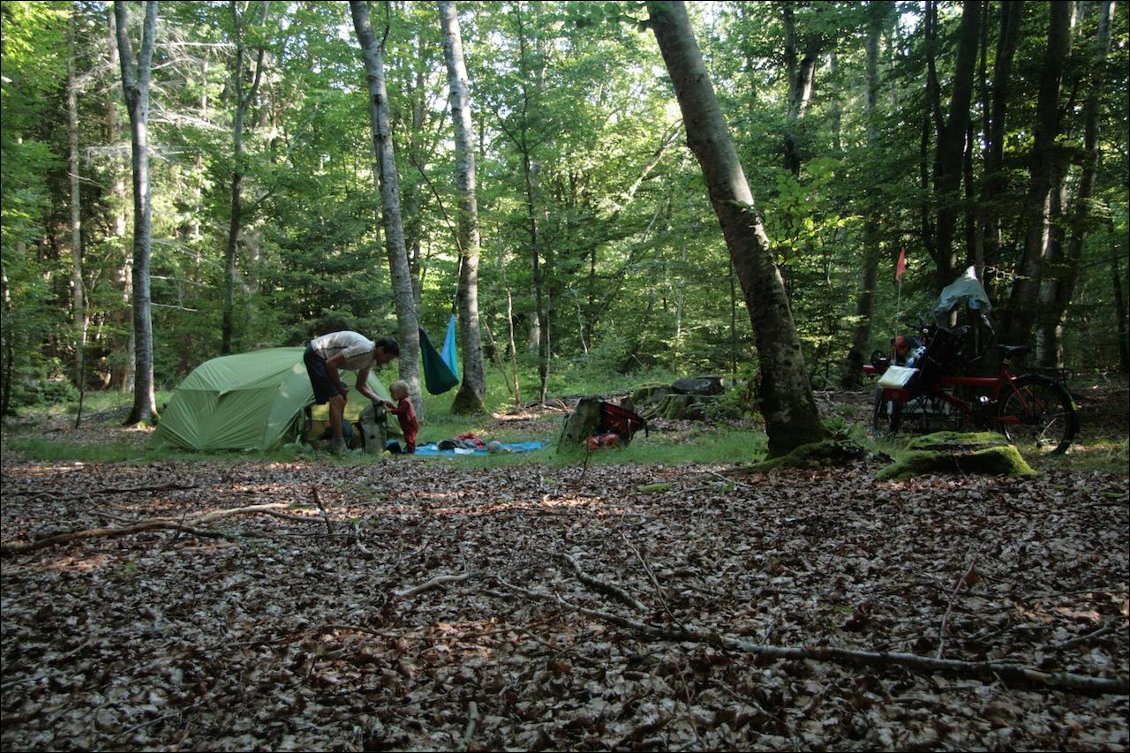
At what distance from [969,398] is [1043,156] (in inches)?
127

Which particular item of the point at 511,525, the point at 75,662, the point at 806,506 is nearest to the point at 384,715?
the point at 75,662

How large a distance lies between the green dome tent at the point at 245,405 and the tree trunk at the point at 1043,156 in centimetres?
930

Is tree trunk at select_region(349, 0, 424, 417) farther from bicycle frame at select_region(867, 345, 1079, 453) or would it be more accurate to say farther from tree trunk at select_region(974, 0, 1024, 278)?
tree trunk at select_region(974, 0, 1024, 278)

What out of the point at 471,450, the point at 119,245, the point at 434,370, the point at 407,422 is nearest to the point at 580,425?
the point at 471,450

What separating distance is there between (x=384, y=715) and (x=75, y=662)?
1687 mm

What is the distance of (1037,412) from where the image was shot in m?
7.23

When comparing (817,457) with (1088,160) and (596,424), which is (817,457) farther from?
(1088,160)

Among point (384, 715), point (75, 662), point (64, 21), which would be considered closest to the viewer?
point (384, 715)

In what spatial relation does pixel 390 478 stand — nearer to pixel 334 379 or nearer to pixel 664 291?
pixel 334 379

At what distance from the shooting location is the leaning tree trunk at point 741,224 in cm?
586

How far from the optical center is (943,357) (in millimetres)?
7773

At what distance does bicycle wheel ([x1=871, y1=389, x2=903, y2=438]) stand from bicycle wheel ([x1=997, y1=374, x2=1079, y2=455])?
1.24 metres

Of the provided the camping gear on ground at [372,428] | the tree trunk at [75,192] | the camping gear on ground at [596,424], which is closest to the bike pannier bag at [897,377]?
the camping gear on ground at [596,424]

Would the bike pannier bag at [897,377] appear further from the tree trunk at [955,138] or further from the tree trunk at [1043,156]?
the tree trunk at [955,138]
